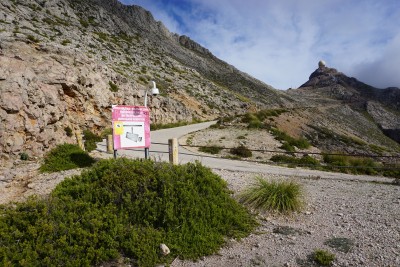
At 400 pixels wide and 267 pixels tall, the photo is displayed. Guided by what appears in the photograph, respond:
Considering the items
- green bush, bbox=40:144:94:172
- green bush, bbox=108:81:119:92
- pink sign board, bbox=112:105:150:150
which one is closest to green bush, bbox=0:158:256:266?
pink sign board, bbox=112:105:150:150

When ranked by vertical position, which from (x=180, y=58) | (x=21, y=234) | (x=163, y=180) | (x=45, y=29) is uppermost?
(x=180, y=58)

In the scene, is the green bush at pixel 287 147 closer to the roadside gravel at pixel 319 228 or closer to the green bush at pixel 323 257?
the roadside gravel at pixel 319 228

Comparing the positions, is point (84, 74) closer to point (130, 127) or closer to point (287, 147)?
point (130, 127)

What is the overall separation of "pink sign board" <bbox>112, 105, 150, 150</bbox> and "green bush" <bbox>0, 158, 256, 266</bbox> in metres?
3.19

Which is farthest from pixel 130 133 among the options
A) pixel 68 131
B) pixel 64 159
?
pixel 68 131

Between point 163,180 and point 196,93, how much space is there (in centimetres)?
4416

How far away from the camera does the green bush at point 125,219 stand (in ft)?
13.9

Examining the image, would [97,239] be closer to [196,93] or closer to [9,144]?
[9,144]

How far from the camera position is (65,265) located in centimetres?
403

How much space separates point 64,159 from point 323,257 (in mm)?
10111

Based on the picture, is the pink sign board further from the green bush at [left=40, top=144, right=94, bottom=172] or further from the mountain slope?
the mountain slope

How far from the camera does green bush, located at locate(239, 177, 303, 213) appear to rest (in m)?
6.87

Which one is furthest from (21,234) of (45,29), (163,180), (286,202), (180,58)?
(180,58)

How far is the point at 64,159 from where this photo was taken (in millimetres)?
11203
